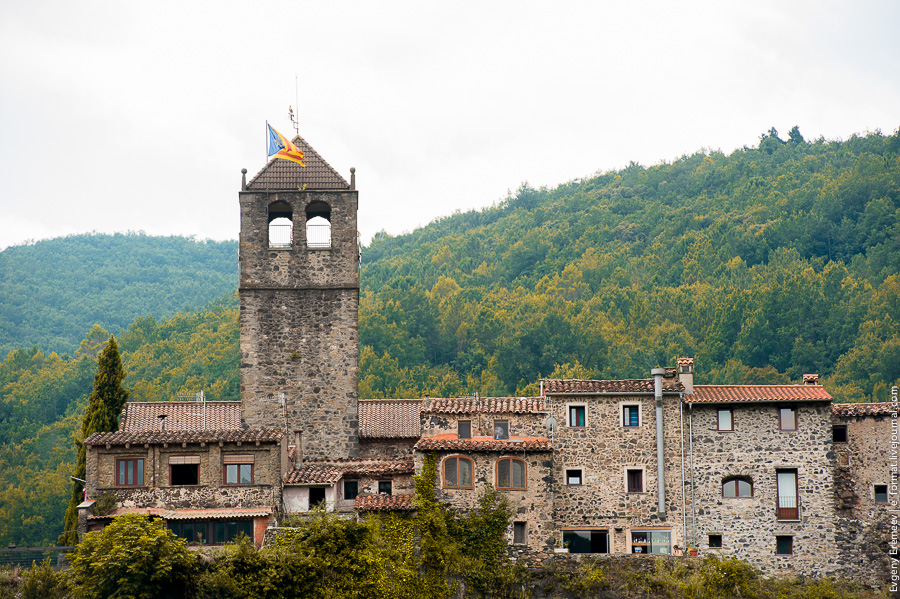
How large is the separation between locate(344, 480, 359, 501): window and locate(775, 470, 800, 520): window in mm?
15964

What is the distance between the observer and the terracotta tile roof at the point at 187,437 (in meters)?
35.3

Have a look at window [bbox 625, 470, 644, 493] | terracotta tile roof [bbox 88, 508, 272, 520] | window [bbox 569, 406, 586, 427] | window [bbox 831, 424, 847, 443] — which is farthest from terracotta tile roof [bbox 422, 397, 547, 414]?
window [bbox 831, 424, 847, 443]

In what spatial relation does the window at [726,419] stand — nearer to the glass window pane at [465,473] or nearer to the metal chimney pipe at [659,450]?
the metal chimney pipe at [659,450]

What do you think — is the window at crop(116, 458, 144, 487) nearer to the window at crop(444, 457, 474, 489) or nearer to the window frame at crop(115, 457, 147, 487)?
the window frame at crop(115, 457, 147, 487)

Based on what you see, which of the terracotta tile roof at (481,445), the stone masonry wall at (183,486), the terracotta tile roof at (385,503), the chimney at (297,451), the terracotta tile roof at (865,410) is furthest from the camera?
the chimney at (297,451)

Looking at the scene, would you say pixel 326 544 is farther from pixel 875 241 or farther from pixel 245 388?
pixel 875 241

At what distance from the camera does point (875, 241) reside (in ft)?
291

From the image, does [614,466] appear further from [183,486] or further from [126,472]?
[126,472]

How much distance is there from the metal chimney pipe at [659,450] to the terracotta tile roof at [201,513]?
47.1 ft

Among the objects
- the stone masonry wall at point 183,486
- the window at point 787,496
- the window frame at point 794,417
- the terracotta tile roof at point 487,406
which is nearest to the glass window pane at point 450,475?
the terracotta tile roof at point 487,406

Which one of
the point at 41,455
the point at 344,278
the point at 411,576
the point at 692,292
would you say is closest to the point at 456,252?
the point at 692,292

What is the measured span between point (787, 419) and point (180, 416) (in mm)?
24803

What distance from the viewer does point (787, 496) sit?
37062 mm

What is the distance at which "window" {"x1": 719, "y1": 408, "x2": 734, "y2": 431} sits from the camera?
37.5m
